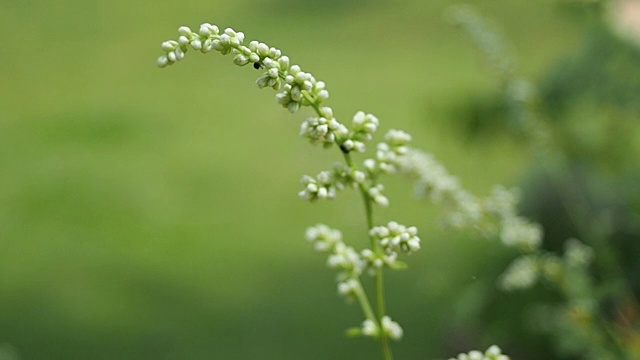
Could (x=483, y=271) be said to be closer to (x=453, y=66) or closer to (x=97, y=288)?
(x=97, y=288)

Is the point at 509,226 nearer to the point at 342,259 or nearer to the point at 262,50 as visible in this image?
the point at 342,259

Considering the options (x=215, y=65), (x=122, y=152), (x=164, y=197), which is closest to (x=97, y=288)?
(x=164, y=197)

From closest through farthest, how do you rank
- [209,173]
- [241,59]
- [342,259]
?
1. [241,59]
2. [342,259]
3. [209,173]

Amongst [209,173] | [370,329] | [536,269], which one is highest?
[209,173]

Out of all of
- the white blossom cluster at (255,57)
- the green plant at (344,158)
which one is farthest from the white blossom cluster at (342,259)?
the white blossom cluster at (255,57)

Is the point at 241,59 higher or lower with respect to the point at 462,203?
lower

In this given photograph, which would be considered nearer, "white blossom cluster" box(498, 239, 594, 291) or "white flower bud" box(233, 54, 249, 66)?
"white flower bud" box(233, 54, 249, 66)

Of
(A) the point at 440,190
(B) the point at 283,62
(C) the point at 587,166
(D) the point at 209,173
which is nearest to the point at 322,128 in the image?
(B) the point at 283,62

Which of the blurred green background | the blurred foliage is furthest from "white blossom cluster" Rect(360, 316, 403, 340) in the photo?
the blurred green background

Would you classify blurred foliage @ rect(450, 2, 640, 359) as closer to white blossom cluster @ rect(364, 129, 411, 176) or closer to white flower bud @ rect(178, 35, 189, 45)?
white blossom cluster @ rect(364, 129, 411, 176)
